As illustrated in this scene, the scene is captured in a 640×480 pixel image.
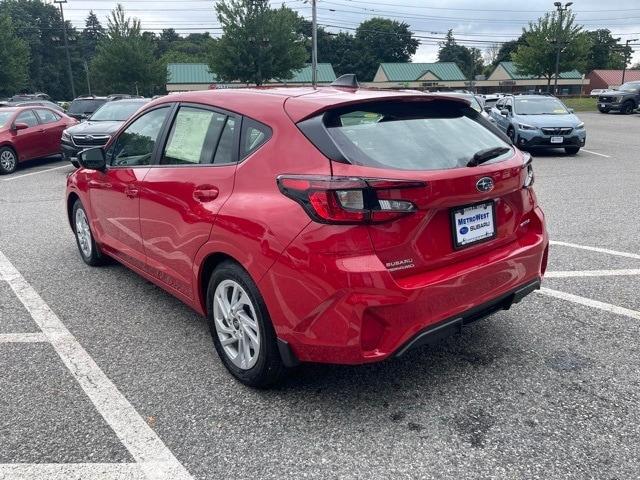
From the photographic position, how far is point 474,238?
2.83 m

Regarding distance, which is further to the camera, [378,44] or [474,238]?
[378,44]

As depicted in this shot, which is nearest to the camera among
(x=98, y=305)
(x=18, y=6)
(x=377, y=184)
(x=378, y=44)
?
(x=377, y=184)

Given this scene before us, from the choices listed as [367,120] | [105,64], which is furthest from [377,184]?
[105,64]

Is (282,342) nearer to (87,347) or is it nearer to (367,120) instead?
(367,120)

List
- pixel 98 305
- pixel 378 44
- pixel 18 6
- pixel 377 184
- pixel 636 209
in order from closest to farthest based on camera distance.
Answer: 1. pixel 377 184
2. pixel 98 305
3. pixel 636 209
4. pixel 18 6
5. pixel 378 44

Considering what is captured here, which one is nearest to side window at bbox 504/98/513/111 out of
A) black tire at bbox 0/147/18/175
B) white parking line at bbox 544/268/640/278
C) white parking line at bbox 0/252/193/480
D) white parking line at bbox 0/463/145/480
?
white parking line at bbox 544/268/640/278

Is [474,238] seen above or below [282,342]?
above

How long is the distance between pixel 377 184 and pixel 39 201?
8.31m

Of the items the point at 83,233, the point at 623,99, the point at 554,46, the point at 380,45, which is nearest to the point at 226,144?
the point at 83,233

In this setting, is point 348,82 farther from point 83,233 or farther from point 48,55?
point 48,55

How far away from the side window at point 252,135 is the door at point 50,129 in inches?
498

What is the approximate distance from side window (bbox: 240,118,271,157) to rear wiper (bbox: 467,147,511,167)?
106 centimetres

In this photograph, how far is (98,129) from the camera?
12.3 meters

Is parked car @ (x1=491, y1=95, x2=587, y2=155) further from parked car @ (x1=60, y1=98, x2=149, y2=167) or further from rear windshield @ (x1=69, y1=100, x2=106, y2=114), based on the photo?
rear windshield @ (x1=69, y1=100, x2=106, y2=114)
